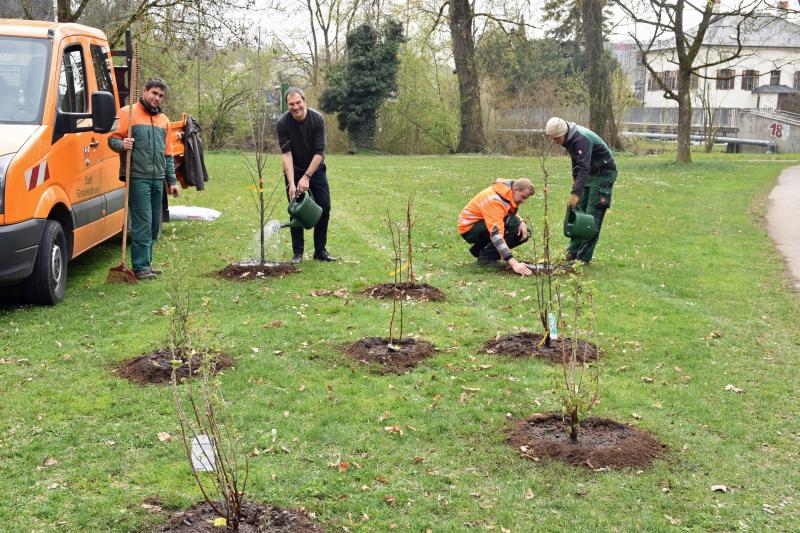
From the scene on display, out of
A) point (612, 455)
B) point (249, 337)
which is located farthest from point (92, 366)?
point (612, 455)

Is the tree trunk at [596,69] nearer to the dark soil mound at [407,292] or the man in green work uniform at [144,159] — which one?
the dark soil mound at [407,292]

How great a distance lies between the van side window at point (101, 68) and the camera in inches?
393

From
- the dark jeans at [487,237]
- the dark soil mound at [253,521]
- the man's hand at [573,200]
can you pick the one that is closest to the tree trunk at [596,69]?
the dark jeans at [487,237]

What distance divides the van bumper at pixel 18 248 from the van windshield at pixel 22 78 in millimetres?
1137

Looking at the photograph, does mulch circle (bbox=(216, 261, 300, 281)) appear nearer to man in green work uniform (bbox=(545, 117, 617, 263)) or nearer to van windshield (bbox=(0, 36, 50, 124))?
van windshield (bbox=(0, 36, 50, 124))

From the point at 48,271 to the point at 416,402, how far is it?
4.27 meters

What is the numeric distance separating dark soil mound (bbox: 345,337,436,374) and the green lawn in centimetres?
14

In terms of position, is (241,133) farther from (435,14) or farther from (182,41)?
(182,41)

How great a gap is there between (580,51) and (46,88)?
165 feet

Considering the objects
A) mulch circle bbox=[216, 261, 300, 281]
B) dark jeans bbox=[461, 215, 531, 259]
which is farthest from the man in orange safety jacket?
mulch circle bbox=[216, 261, 300, 281]

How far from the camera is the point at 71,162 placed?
29.1 feet

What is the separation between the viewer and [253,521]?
419 centimetres

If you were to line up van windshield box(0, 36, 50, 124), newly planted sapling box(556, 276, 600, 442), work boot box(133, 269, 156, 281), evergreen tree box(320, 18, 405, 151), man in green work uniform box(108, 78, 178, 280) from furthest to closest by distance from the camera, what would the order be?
evergreen tree box(320, 18, 405, 151) < work boot box(133, 269, 156, 281) < man in green work uniform box(108, 78, 178, 280) < van windshield box(0, 36, 50, 124) < newly planted sapling box(556, 276, 600, 442)

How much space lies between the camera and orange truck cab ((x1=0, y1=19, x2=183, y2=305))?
7746 mm
